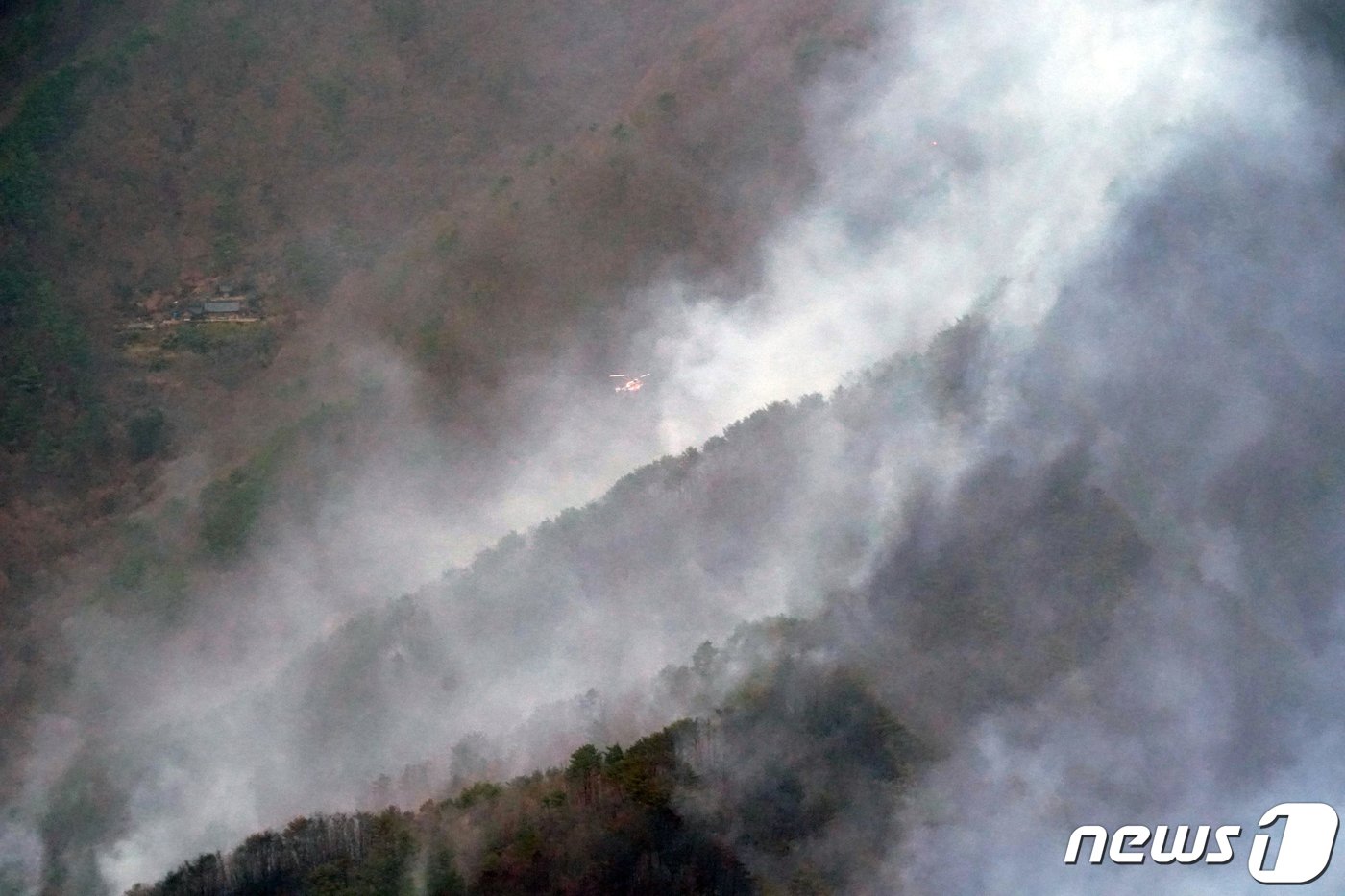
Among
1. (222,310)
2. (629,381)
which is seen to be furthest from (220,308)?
(629,381)

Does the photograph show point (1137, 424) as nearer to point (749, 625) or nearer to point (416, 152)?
point (749, 625)

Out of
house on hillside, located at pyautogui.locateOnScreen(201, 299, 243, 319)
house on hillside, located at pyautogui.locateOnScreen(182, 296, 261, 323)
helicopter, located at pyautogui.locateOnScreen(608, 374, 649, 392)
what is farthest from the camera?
house on hillside, located at pyautogui.locateOnScreen(201, 299, 243, 319)

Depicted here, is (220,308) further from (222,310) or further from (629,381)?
(629,381)

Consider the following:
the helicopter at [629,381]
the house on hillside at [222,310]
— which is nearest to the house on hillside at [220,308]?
the house on hillside at [222,310]

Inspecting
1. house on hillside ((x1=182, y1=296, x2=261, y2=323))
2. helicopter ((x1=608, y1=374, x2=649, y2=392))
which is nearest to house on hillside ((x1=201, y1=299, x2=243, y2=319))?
house on hillside ((x1=182, y1=296, x2=261, y2=323))

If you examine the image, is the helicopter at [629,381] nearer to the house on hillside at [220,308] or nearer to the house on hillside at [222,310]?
the house on hillside at [222,310]

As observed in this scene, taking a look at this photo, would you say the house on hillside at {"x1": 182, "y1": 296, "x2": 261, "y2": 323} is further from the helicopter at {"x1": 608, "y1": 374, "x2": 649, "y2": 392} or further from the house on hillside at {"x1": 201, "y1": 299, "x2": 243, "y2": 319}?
the helicopter at {"x1": 608, "y1": 374, "x2": 649, "y2": 392}

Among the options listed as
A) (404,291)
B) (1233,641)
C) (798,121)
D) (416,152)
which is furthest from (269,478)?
(1233,641)

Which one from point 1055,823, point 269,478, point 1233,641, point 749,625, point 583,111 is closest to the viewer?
point 1055,823
